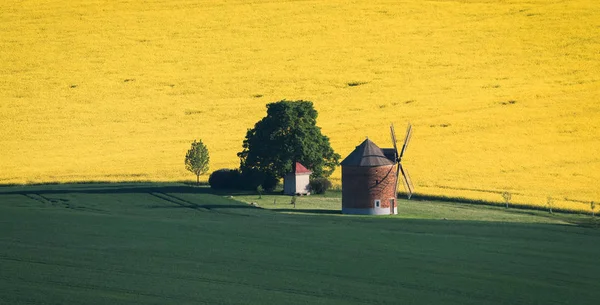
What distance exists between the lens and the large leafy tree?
264 ft

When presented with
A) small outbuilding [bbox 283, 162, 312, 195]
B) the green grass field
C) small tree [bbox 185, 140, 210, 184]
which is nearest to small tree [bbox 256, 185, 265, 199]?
small outbuilding [bbox 283, 162, 312, 195]

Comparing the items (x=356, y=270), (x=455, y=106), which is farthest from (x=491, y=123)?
(x=356, y=270)

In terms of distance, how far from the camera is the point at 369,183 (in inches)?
2805

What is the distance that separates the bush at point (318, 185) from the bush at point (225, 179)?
5.68 meters

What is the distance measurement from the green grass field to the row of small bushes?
7.88 meters

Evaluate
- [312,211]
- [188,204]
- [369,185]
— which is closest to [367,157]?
[369,185]

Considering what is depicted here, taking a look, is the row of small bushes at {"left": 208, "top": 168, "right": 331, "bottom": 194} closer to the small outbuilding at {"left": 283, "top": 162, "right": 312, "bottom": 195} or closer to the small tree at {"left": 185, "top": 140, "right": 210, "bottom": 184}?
the small outbuilding at {"left": 283, "top": 162, "right": 312, "bottom": 195}

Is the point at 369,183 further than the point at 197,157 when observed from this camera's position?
No

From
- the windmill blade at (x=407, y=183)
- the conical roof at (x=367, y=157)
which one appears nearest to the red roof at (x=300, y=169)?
the windmill blade at (x=407, y=183)

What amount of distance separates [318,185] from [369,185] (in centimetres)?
976

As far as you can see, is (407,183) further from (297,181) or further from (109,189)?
(109,189)

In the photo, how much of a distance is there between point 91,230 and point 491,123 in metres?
44.8

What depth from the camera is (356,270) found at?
1832 inches

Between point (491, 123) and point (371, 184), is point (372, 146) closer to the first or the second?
point (371, 184)
